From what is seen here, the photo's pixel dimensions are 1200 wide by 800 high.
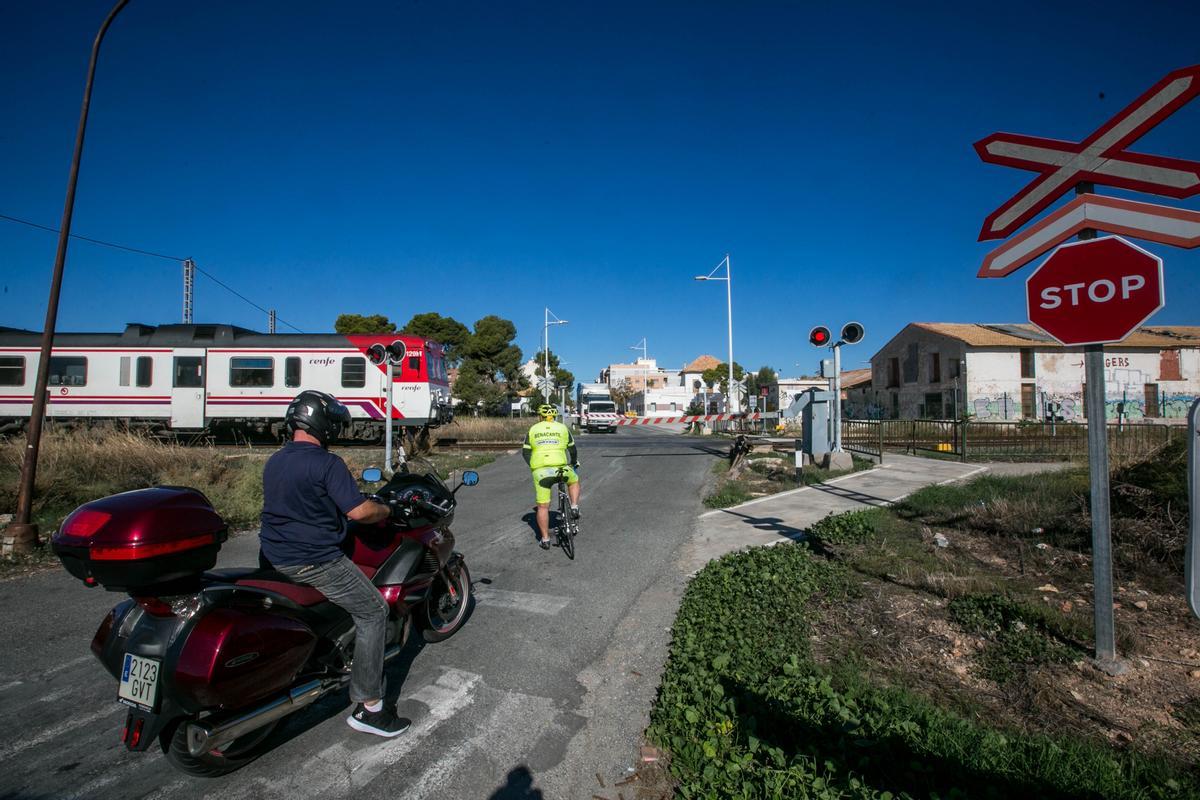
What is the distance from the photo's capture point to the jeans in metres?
3.24

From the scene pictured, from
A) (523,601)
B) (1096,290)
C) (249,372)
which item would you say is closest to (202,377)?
(249,372)

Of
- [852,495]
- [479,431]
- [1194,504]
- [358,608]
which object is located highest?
[1194,504]

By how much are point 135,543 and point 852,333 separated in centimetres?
1279

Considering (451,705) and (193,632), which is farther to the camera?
(451,705)

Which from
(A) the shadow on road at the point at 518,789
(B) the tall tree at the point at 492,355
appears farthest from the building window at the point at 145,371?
(B) the tall tree at the point at 492,355

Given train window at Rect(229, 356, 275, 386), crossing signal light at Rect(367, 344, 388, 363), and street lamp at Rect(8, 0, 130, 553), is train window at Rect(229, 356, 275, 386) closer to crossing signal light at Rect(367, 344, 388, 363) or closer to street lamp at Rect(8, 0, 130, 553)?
crossing signal light at Rect(367, 344, 388, 363)

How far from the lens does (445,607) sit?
4734mm

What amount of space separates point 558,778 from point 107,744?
243 centimetres

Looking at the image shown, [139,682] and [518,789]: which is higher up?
[139,682]

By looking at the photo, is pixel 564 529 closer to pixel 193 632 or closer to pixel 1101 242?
pixel 193 632

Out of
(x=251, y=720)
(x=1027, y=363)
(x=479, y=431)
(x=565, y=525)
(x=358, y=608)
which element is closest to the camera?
(x=251, y=720)

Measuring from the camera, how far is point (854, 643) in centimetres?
423

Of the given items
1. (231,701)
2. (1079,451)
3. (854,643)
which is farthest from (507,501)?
(1079,451)

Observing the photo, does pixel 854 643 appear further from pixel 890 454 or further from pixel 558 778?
pixel 890 454
